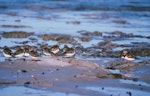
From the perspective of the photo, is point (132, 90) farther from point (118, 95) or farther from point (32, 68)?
point (32, 68)

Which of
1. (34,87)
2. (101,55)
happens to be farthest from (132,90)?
(101,55)

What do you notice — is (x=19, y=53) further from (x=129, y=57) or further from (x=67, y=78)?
(x=129, y=57)

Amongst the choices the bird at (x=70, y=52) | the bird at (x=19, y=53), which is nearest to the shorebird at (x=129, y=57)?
the bird at (x=70, y=52)

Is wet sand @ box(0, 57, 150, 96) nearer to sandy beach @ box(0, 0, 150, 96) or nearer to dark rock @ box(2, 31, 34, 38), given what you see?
sandy beach @ box(0, 0, 150, 96)

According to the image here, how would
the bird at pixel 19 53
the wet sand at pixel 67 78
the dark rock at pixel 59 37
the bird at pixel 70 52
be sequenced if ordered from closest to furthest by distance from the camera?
the wet sand at pixel 67 78 < the bird at pixel 19 53 < the bird at pixel 70 52 < the dark rock at pixel 59 37

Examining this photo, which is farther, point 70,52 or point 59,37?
point 59,37

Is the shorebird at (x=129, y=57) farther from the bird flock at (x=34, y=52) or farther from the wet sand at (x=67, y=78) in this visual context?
the bird flock at (x=34, y=52)

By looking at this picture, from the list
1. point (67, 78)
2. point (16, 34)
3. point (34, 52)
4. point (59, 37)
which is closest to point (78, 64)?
point (67, 78)

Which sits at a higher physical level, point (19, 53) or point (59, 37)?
point (19, 53)

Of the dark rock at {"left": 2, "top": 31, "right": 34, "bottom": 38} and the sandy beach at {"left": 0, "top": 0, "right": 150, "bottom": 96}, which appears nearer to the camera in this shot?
the sandy beach at {"left": 0, "top": 0, "right": 150, "bottom": 96}

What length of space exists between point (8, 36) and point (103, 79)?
12.0 metres

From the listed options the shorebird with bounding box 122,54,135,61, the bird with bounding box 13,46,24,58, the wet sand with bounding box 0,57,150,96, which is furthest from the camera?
the shorebird with bounding box 122,54,135,61

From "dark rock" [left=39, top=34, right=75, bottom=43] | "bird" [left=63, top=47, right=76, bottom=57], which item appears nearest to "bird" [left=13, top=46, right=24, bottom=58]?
"bird" [left=63, top=47, right=76, bottom=57]

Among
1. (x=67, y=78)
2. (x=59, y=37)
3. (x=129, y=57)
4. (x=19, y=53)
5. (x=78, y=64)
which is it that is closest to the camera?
(x=67, y=78)
